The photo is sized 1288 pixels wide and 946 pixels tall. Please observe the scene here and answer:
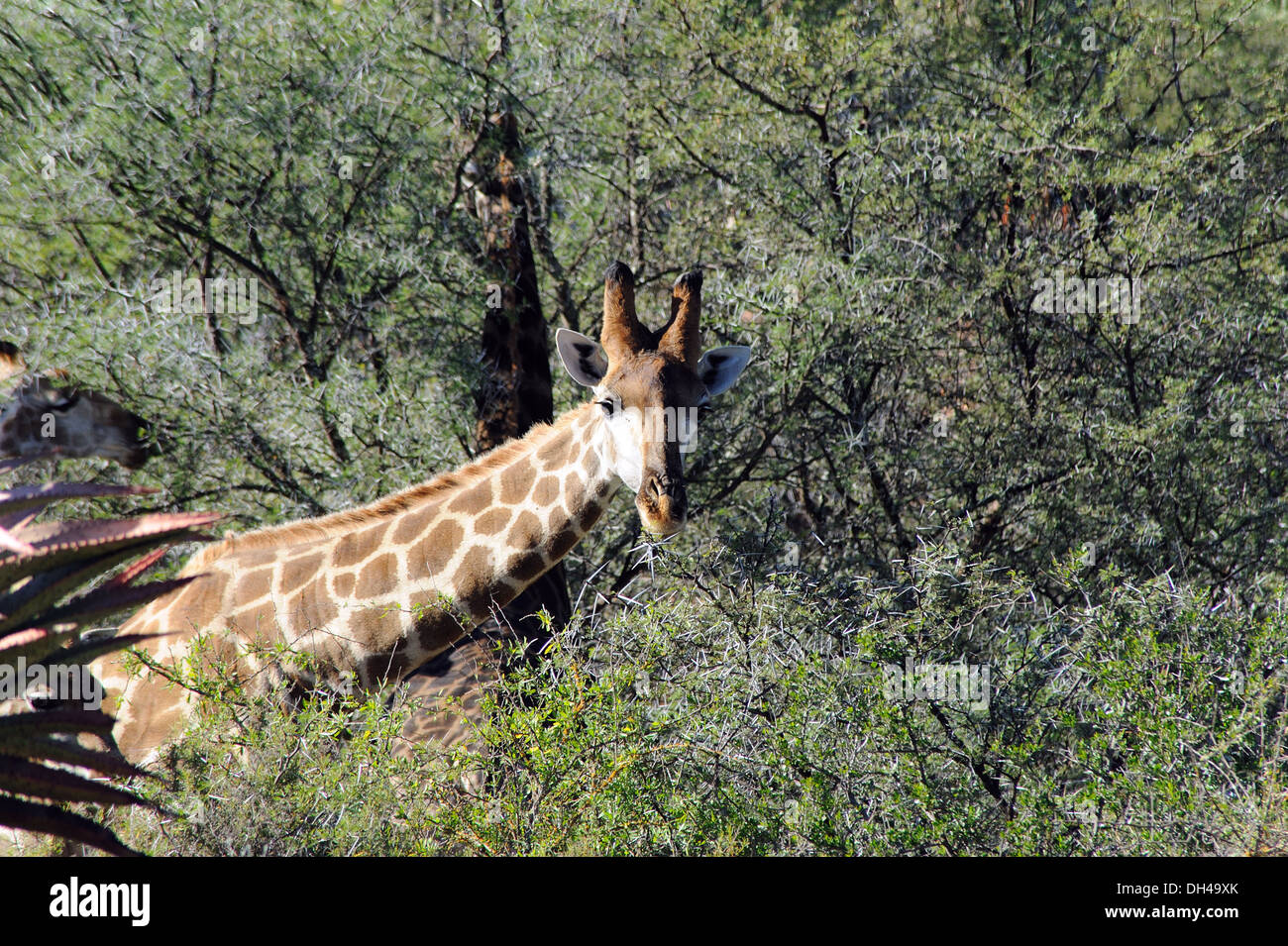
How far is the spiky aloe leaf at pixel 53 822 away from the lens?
111 inches

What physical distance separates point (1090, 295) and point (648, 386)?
3.90m

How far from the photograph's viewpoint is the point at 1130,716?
477cm

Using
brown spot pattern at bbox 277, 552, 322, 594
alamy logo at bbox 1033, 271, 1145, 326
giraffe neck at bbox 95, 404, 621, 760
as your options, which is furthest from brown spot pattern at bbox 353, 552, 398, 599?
alamy logo at bbox 1033, 271, 1145, 326

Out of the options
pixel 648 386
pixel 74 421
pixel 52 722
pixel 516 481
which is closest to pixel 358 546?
pixel 516 481

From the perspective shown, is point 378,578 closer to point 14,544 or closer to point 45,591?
point 45,591

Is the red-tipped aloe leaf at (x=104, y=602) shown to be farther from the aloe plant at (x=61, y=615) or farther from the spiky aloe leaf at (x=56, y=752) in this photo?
the spiky aloe leaf at (x=56, y=752)

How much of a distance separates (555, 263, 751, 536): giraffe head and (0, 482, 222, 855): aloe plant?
2.57 m

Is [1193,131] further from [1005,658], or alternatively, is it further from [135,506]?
[135,506]

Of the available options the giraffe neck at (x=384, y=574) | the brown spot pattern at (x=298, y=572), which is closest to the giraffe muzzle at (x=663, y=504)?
the giraffe neck at (x=384, y=574)

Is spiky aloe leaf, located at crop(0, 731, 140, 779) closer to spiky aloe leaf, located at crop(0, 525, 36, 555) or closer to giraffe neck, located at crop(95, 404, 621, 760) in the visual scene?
spiky aloe leaf, located at crop(0, 525, 36, 555)

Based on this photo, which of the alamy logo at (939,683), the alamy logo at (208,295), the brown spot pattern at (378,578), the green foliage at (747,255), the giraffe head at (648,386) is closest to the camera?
the alamy logo at (939,683)

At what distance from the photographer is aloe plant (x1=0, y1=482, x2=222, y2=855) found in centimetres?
290
